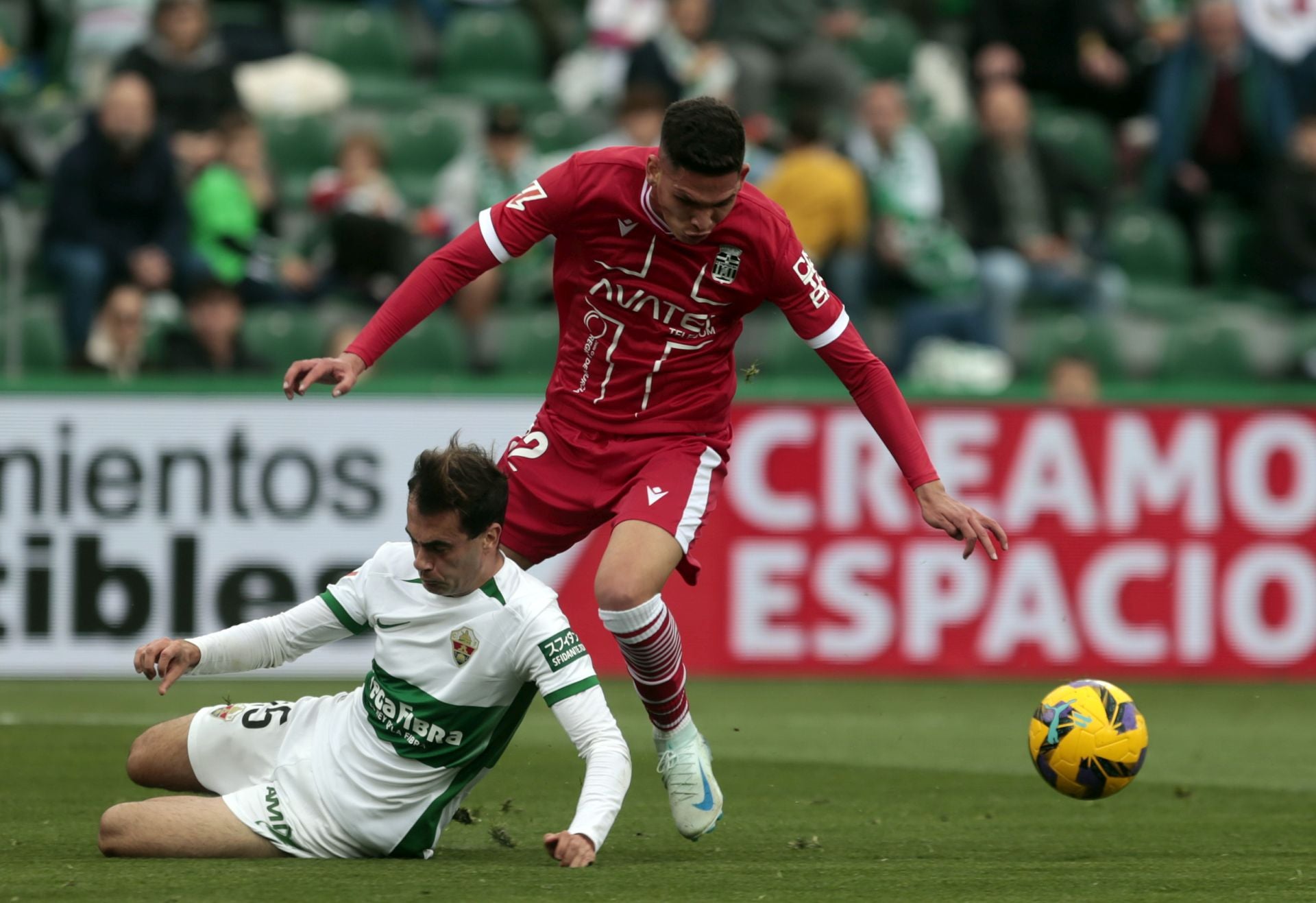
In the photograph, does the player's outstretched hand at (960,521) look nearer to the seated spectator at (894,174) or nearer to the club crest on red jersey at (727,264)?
the club crest on red jersey at (727,264)

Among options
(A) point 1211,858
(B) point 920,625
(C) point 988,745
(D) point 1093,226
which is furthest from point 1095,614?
(A) point 1211,858

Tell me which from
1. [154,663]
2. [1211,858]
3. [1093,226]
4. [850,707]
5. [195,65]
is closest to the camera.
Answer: [154,663]

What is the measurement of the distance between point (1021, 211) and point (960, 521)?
844 cm

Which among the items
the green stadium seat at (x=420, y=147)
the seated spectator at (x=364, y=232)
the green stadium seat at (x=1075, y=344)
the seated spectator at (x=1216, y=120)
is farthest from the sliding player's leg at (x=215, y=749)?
the seated spectator at (x=1216, y=120)

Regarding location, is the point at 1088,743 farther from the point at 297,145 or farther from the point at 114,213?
the point at 297,145

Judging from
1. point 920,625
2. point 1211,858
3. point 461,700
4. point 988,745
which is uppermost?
point 461,700

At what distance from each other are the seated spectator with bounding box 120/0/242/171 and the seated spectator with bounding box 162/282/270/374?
188cm

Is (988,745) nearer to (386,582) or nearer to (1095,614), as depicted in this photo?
(1095,614)

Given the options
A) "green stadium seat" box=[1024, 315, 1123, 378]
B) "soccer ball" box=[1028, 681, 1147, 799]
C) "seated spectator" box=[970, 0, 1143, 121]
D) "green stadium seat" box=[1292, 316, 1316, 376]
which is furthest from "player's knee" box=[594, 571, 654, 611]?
"seated spectator" box=[970, 0, 1143, 121]

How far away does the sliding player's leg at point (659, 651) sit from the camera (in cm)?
600

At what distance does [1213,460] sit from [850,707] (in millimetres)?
2737

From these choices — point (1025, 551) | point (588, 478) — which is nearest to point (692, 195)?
point (588, 478)

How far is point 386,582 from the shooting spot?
5531 mm

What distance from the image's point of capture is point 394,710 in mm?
5477
